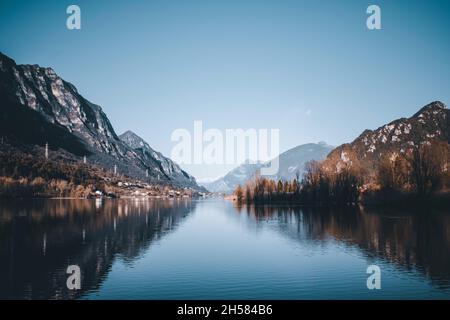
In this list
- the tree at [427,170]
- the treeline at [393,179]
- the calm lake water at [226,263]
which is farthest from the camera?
the treeline at [393,179]

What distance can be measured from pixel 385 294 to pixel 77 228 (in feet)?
212

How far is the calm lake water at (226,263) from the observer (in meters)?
35.4

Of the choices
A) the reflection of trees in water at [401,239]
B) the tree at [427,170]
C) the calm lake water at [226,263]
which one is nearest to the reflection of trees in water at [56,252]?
the calm lake water at [226,263]

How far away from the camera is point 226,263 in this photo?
48719mm

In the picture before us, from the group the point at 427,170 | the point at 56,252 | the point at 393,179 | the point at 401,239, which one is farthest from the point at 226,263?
the point at 393,179

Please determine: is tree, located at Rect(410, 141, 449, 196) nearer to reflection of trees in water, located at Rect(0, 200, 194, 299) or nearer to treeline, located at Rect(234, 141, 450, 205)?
treeline, located at Rect(234, 141, 450, 205)

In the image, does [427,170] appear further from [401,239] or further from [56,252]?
[56,252]

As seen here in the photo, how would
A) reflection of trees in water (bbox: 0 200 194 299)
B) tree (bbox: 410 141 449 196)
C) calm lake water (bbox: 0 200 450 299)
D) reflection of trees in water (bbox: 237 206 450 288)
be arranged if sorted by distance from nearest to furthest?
calm lake water (bbox: 0 200 450 299) → reflection of trees in water (bbox: 0 200 194 299) → reflection of trees in water (bbox: 237 206 450 288) → tree (bbox: 410 141 449 196)

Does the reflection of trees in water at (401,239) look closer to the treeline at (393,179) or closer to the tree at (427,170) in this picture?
the tree at (427,170)

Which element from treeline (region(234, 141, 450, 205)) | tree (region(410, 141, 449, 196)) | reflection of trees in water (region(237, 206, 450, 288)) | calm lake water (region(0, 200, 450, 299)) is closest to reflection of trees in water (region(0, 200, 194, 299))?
calm lake water (region(0, 200, 450, 299))

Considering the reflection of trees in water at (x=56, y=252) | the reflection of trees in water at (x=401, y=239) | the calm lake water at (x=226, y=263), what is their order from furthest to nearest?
the reflection of trees in water at (x=401, y=239)
the reflection of trees in water at (x=56, y=252)
the calm lake water at (x=226, y=263)

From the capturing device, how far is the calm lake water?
3538 cm
